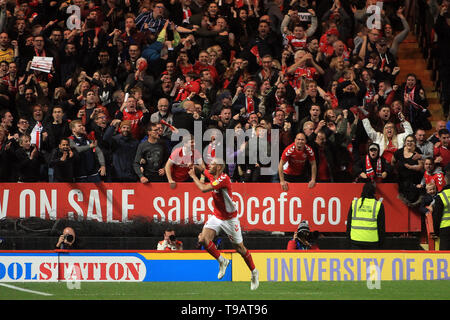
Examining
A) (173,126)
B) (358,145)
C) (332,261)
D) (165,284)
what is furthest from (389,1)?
(165,284)

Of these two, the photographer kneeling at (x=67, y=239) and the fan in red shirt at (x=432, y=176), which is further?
the fan in red shirt at (x=432, y=176)

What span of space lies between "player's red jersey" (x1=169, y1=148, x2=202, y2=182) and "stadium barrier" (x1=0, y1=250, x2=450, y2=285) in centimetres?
246

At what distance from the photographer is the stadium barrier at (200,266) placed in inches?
597

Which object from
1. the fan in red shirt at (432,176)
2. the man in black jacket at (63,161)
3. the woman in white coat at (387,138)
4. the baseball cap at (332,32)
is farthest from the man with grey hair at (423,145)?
the man in black jacket at (63,161)

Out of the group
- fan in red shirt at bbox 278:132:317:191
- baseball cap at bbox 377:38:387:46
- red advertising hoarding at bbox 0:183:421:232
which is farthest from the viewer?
baseball cap at bbox 377:38:387:46

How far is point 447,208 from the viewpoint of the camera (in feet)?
51.3

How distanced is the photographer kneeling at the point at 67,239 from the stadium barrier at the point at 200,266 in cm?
99

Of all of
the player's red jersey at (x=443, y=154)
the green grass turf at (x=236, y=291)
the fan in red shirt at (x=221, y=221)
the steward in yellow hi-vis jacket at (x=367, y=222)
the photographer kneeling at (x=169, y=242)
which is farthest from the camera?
the player's red jersey at (x=443, y=154)

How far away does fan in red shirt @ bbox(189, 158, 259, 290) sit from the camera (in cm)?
1441

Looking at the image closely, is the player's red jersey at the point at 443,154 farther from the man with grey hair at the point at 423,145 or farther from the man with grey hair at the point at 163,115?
the man with grey hair at the point at 163,115

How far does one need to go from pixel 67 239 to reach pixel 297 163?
14.8ft

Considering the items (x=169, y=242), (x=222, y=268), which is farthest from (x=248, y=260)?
(x=169, y=242)

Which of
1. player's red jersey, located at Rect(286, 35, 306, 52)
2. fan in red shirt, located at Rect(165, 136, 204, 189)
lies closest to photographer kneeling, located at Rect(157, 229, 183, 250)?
fan in red shirt, located at Rect(165, 136, 204, 189)

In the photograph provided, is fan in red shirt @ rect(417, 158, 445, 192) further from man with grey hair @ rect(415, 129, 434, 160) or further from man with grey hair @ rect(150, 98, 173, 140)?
man with grey hair @ rect(150, 98, 173, 140)
